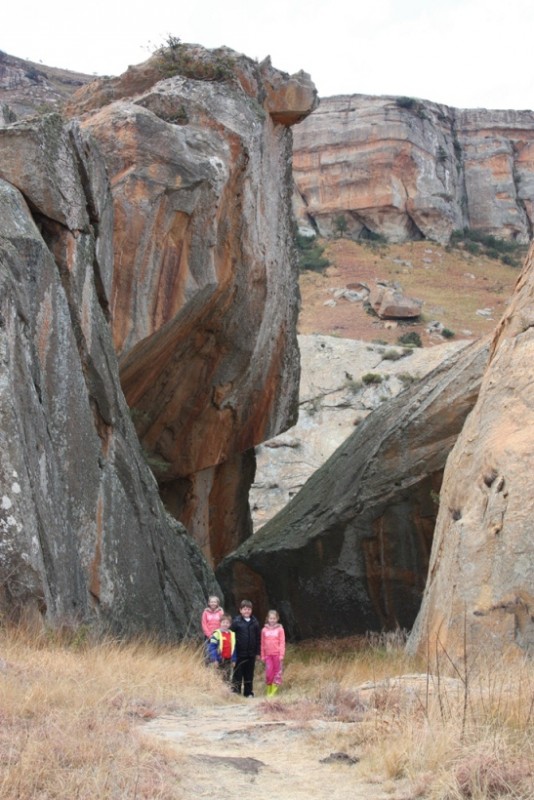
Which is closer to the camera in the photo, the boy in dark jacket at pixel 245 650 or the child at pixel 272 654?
the boy in dark jacket at pixel 245 650

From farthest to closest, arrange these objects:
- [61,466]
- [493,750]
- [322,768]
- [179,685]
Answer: [61,466]
[179,685]
[322,768]
[493,750]

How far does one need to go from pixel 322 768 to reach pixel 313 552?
42.9 feet

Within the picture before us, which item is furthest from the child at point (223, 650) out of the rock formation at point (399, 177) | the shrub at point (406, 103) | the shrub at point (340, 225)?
the shrub at point (406, 103)

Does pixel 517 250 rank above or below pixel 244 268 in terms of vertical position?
above

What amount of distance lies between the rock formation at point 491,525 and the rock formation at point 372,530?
4.79 m

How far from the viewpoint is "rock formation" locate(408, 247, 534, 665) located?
9.29 meters

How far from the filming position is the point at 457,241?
69.4 meters

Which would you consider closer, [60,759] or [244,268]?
[60,759]

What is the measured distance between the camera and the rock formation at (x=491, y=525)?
9.29 m

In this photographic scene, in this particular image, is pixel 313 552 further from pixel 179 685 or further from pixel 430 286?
pixel 430 286

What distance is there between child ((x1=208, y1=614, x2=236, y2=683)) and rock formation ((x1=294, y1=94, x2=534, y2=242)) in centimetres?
5950

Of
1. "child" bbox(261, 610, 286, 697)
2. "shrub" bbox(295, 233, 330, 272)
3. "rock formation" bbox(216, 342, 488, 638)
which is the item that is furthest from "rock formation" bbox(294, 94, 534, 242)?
"child" bbox(261, 610, 286, 697)

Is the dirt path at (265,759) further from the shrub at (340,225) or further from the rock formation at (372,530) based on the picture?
the shrub at (340,225)

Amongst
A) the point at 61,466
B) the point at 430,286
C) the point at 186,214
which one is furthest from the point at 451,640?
the point at 430,286
